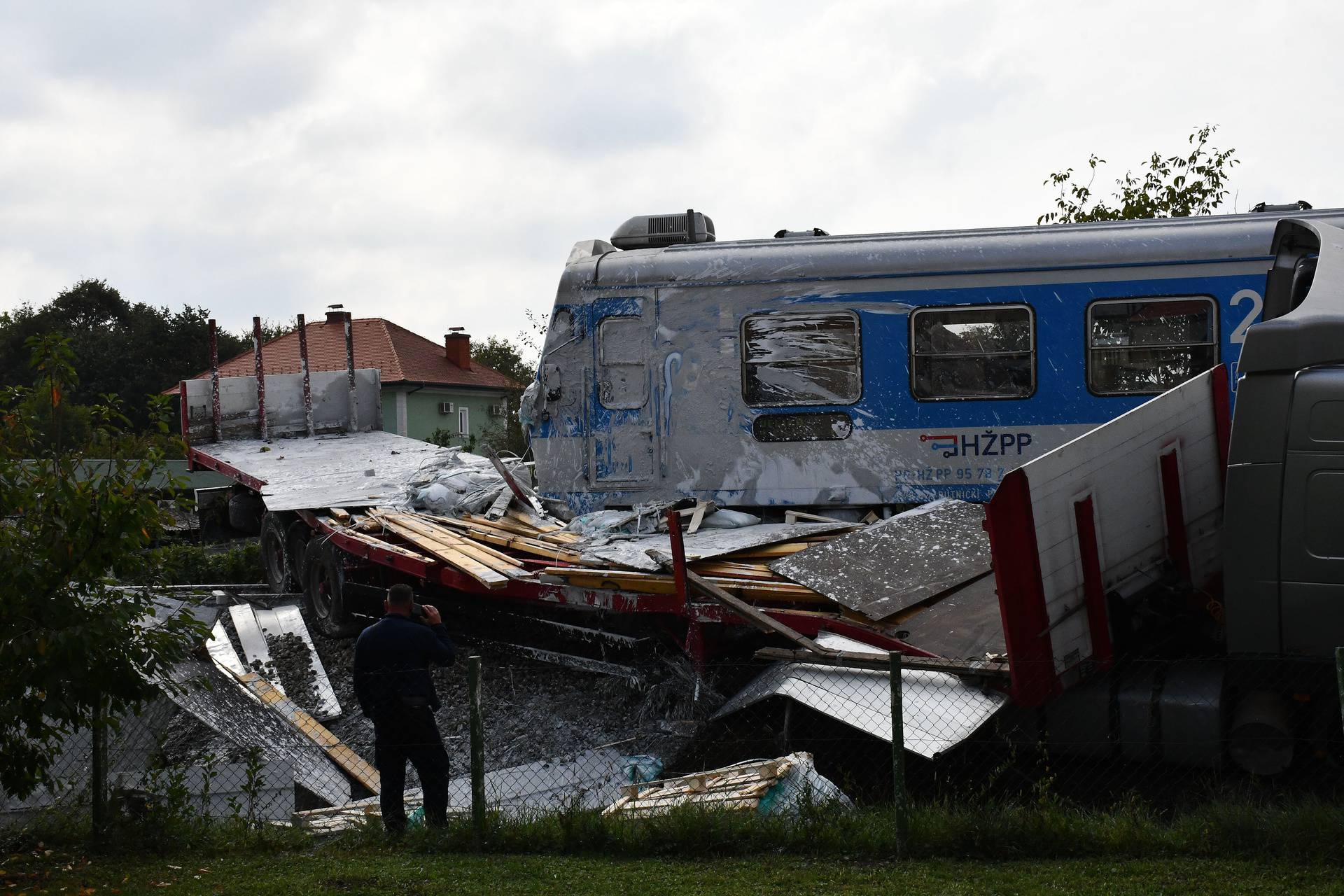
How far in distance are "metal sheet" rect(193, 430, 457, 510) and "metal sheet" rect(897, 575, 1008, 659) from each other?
641 centimetres

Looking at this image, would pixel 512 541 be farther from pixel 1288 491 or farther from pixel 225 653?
pixel 1288 491

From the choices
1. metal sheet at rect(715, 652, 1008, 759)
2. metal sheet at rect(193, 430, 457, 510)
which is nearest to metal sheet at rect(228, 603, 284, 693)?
metal sheet at rect(193, 430, 457, 510)

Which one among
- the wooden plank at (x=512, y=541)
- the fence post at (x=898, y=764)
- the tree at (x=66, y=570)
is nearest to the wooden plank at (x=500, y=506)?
the wooden plank at (x=512, y=541)

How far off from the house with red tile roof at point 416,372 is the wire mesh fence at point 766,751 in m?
30.5

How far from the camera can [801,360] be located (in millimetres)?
10070

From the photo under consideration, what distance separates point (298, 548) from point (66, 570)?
7218 millimetres

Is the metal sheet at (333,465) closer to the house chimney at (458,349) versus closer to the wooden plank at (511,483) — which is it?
the wooden plank at (511,483)

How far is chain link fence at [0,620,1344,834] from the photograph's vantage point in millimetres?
6512

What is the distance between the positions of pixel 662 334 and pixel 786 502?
177 cm

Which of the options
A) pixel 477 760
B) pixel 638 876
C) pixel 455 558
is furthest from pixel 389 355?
pixel 638 876

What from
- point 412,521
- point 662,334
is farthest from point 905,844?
point 412,521

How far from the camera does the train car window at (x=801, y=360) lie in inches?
393

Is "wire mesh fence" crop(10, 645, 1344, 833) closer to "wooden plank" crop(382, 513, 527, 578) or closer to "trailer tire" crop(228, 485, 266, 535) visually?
"wooden plank" crop(382, 513, 527, 578)

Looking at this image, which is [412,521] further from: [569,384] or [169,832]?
[169,832]
